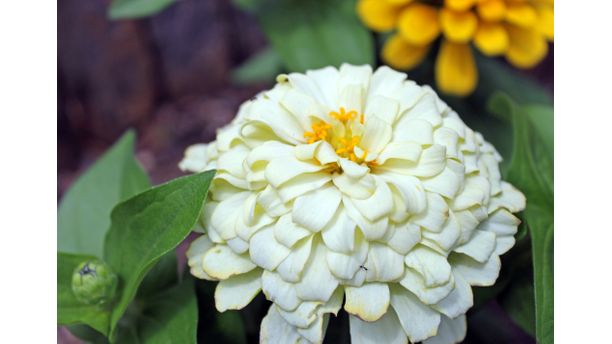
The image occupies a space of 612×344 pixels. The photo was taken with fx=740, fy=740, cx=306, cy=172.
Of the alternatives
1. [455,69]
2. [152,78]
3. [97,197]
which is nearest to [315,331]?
[97,197]

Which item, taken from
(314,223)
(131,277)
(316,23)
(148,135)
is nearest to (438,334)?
(314,223)

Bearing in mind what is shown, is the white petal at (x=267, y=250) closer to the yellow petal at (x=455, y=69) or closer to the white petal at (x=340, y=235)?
the white petal at (x=340, y=235)

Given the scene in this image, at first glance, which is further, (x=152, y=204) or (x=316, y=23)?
(x=316, y=23)

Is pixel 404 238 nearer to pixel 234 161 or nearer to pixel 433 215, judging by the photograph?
pixel 433 215

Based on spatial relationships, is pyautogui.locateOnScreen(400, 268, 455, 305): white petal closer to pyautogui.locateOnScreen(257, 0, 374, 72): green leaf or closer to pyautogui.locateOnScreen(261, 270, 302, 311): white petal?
pyautogui.locateOnScreen(261, 270, 302, 311): white petal

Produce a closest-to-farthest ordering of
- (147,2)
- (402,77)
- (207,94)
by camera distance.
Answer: (402,77) → (147,2) → (207,94)

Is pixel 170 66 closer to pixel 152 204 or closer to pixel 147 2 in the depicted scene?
pixel 147 2

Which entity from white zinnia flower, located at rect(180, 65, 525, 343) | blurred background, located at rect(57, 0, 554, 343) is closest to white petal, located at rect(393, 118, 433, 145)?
white zinnia flower, located at rect(180, 65, 525, 343)
